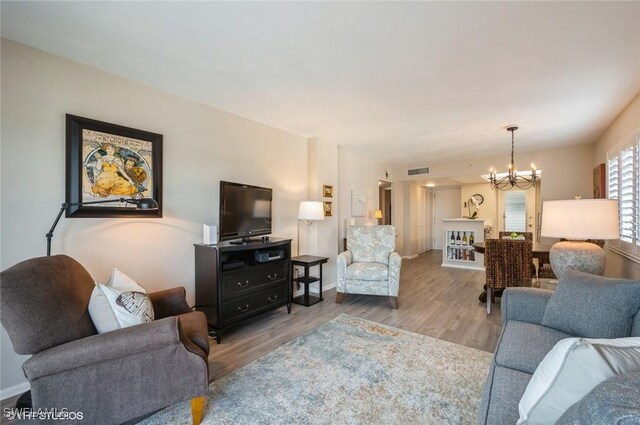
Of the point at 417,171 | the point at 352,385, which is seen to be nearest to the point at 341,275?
the point at 352,385

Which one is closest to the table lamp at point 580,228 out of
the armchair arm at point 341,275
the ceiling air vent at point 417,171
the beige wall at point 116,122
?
the armchair arm at point 341,275

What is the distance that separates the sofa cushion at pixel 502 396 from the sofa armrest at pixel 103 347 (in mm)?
1472

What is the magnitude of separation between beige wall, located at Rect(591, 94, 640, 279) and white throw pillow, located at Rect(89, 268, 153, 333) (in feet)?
13.8

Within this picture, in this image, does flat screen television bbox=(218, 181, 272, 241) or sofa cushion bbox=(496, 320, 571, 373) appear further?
flat screen television bbox=(218, 181, 272, 241)

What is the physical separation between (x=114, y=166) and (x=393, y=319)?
3107mm

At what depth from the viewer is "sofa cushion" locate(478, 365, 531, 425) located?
1007 millimetres

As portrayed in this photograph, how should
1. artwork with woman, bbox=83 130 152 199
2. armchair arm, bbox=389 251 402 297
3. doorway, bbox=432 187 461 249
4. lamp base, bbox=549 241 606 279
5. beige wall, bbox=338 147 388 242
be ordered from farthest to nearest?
doorway, bbox=432 187 461 249 < beige wall, bbox=338 147 388 242 < armchair arm, bbox=389 251 402 297 < lamp base, bbox=549 241 606 279 < artwork with woman, bbox=83 130 152 199

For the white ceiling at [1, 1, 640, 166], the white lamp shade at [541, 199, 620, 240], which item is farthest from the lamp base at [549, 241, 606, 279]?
the white ceiling at [1, 1, 640, 166]

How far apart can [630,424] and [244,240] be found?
3.06 metres

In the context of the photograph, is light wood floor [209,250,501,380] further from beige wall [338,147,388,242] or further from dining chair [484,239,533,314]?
beige wall [338,147,388,242]

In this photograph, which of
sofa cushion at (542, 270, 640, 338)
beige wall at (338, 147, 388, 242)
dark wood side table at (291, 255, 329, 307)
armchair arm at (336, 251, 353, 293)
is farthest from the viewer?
beige wall at (338, 147, 388, 242)

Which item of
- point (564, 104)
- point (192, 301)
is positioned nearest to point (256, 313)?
point (192, 301)

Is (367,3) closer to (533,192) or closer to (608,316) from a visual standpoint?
(608,316)

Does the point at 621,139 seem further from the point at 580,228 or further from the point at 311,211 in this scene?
the point at 311,211
